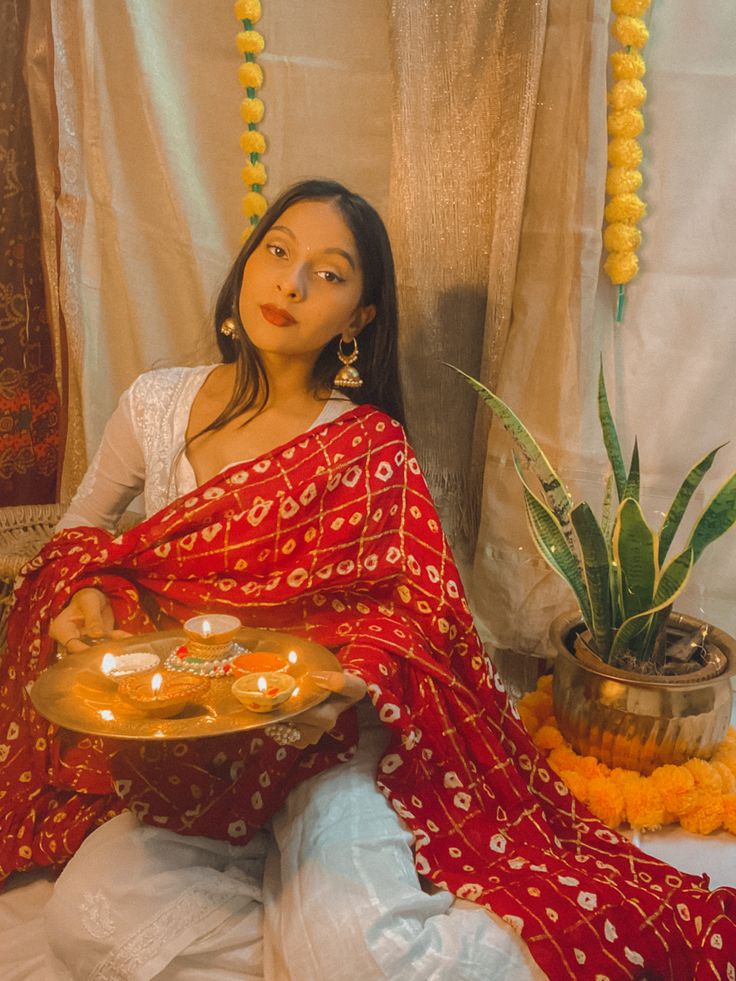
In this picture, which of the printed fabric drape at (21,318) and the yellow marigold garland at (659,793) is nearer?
the yellow marigold garland at (659,793)

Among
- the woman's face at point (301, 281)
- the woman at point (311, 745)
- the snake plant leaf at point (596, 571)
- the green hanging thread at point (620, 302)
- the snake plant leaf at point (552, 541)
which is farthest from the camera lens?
the green hanging thread at point (620, 302)

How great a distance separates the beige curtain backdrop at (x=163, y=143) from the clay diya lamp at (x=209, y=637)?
3.00 ft

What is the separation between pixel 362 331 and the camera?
1868 millimetres

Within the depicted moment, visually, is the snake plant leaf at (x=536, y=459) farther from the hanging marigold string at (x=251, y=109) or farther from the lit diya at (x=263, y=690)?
the lit diya at (x=263, y=690)

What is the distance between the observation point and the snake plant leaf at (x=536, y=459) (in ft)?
5.99

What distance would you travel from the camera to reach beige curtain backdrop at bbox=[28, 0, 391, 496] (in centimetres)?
209

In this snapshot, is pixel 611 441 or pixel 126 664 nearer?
pixel 126 664

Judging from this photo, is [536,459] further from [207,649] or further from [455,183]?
[207,649]

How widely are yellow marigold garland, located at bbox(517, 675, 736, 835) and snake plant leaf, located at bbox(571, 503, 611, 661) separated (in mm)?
234

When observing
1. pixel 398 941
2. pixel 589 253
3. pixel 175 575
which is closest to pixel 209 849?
pixel 398 941

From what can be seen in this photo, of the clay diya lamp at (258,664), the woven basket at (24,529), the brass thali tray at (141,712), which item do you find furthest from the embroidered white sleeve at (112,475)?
the clay diya lamp at (258,664)

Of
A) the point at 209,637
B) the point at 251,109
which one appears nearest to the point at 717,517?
the point at 209,637

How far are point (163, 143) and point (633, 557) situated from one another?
136 cm

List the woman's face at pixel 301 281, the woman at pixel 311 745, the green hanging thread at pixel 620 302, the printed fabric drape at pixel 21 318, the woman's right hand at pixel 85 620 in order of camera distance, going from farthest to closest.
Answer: the printed fabric drape at pixel 21 318, the green hanging thread at pixel 620 302, the woman's face at pixel 301 281, the woman's right hand at pixel 85 620, the woman at pixel 311 745
